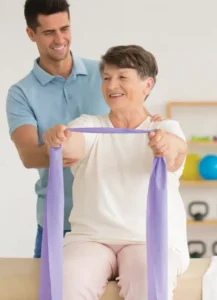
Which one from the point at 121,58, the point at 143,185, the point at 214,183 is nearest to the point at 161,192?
the point at 143,185

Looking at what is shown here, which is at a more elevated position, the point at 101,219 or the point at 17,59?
the point at 17,59

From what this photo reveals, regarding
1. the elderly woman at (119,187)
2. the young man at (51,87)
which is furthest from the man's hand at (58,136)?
the young man at (51,87)

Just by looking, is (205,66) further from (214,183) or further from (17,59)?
(17,59)

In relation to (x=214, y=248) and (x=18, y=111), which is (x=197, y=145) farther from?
(x=18, y=111)

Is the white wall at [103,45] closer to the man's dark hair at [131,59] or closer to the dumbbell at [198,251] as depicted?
the dumbbell at [198,251]

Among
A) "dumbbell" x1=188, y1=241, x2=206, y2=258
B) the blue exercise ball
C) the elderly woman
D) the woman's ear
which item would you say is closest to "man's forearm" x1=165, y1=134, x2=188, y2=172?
the elderly woman

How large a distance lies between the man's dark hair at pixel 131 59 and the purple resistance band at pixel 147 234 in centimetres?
27

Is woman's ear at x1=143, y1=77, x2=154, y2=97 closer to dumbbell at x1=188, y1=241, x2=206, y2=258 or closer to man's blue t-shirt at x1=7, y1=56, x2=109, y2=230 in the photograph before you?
man's blue t-shirt at x1=7, y1=56, x2=109, y2=230

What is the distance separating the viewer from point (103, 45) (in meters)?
4.51

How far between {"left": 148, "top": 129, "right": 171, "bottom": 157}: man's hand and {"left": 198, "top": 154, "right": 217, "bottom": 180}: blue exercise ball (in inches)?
103

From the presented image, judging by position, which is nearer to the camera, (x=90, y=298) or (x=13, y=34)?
(x=90, y=298)

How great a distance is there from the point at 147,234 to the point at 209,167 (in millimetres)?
2654

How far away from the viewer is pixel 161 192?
1.80 meters

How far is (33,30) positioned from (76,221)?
802 millimetres
